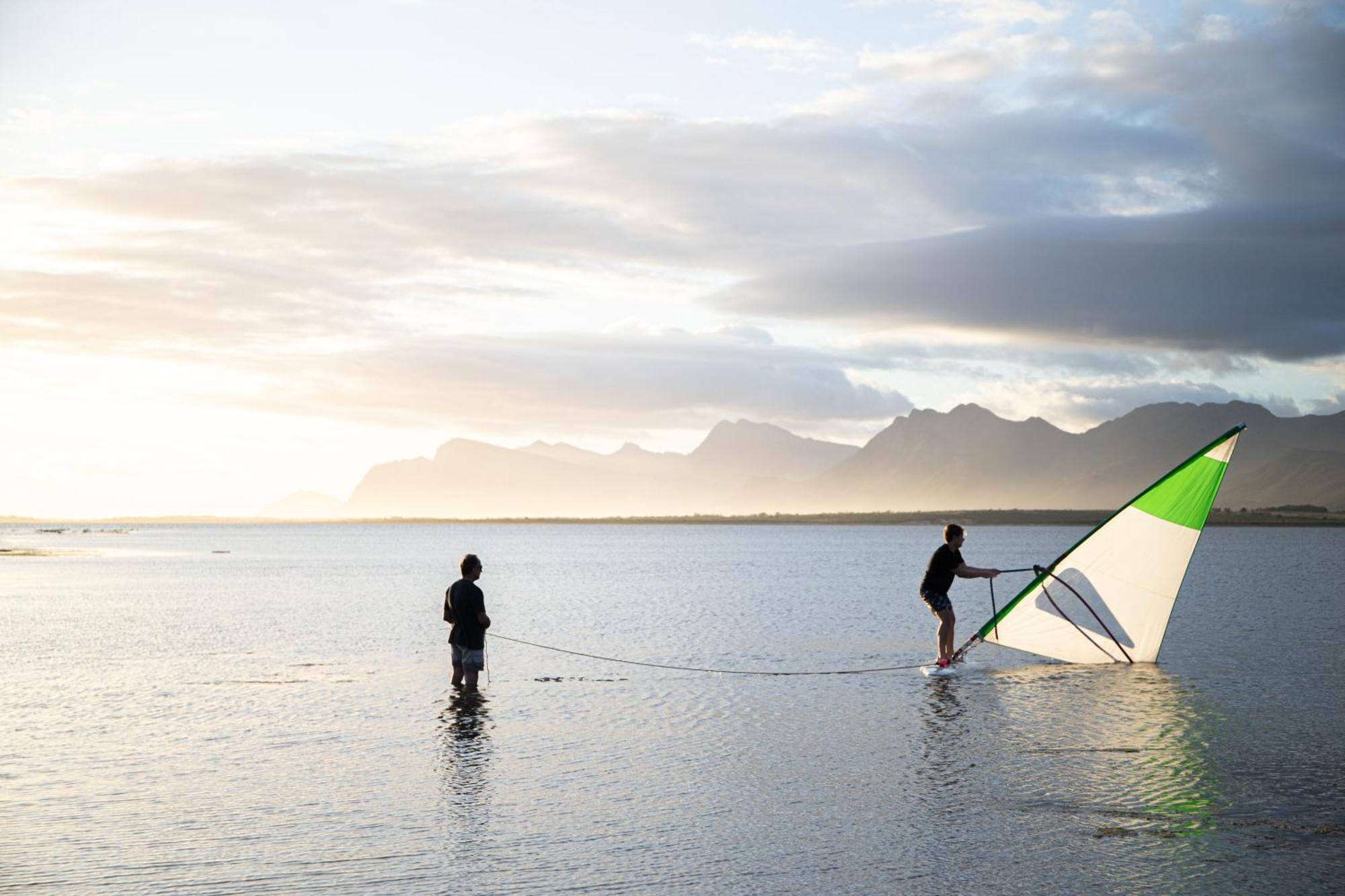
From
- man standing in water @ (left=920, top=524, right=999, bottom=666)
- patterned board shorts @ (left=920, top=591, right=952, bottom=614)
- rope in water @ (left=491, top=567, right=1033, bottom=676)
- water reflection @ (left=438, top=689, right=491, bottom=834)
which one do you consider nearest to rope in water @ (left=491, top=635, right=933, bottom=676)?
rope in water @ (left=491, top=567, right=1033, bottom=676)

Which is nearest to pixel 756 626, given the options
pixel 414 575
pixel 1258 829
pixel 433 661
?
pixel 433 661

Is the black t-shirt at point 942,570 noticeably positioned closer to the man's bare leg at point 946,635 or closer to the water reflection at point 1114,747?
the man's bare leg at point 946,635

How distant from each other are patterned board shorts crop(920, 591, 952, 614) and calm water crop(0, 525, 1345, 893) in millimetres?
1532

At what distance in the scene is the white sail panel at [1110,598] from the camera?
862 inches

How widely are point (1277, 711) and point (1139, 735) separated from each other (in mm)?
3482

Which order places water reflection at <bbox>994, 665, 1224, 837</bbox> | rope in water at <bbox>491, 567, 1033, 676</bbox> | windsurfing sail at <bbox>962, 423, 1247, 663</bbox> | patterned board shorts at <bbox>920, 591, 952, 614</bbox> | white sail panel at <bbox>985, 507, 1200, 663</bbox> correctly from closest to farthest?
water reflection at <bbox>994, 665, 1224, 837</bbox> < patterned board shorts at <bbox>920, 591, 952, 614</bbox> < windsurfing sail at <bbox>962, 423, 1247, 663</bbox> < white sail panel at <bbox>985, 507, 1200, 663</bbox> < rope in water at <bbox>491, 567, 1033, 676</bbox>

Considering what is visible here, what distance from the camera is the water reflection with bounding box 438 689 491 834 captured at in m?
11.7

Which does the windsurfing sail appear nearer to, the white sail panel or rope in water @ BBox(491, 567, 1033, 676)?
the white sail panel

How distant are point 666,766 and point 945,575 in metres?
8.94

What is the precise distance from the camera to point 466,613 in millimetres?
18734

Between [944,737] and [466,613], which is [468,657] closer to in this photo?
[466,613]

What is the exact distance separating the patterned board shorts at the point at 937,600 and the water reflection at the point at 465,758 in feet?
27.4

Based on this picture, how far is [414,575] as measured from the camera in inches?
2815

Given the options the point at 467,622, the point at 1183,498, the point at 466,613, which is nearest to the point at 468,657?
the point at 467,622
